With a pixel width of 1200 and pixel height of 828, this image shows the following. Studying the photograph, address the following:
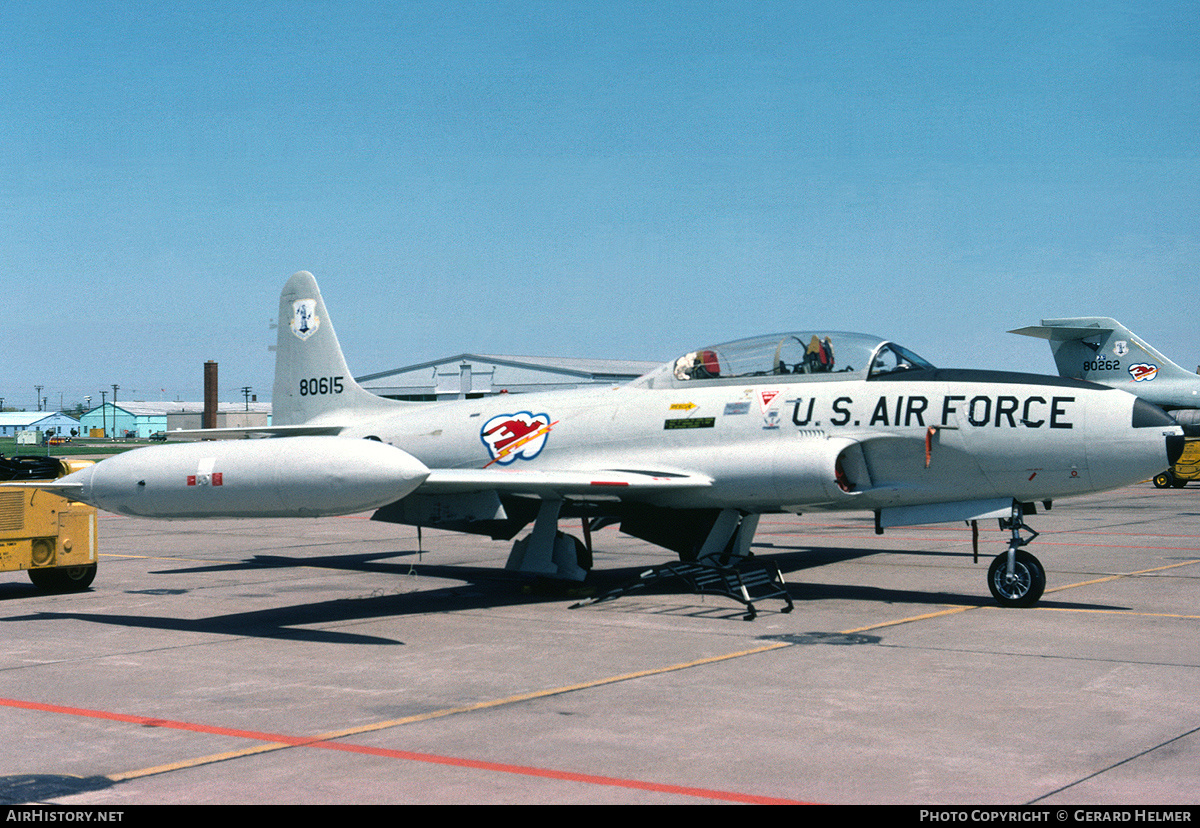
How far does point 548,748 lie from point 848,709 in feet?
6.62

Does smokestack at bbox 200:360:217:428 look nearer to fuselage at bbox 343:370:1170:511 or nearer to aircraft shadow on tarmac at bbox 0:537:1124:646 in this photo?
aircraft shadow on tarmac at bbox 0:537:1124:646

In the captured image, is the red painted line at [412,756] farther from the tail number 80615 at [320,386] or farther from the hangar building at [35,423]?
the hangar building at [35,423]

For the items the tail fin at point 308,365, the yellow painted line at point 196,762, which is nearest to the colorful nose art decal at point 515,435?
the tail fin at point 308,365

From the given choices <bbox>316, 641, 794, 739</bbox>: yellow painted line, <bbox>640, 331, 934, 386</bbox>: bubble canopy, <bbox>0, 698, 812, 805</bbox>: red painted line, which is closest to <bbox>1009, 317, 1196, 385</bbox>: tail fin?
<bbox>640, 331, 934, 386</bbox>: bubble canopy

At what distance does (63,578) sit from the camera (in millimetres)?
13297

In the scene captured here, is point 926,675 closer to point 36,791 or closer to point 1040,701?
point 1040,701

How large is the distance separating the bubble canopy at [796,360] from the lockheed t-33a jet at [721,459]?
0.7 inches

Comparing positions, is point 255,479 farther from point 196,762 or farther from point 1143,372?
point 1143,372

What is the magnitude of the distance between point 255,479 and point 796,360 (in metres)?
5.87

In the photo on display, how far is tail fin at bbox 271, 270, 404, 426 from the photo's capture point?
56.4 feet

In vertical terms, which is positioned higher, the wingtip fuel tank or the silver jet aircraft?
the silver jet aircraft

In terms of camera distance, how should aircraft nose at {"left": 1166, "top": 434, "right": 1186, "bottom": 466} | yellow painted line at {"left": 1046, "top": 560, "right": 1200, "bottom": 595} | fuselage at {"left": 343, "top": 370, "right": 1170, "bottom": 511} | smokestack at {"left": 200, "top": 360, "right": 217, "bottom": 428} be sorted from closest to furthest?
aircraft nose at {"left": 1166, "top": 434, "right": 1186, "bottom": 466} → fuselage at {"left": 343, "top": 370, "right": 1170, "bottom": 511} → yellow painted line at {"left": 1046, "top": 560, "right": 1200, "bottom": 595} → smokestack at {"left": 200, "top": 360, "right": 217, "bottom": 428}

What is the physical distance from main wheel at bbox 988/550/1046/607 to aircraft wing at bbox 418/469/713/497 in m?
3.05

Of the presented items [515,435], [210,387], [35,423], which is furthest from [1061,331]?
[35,423]
